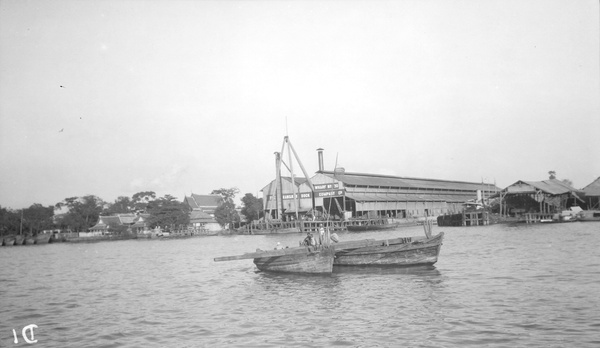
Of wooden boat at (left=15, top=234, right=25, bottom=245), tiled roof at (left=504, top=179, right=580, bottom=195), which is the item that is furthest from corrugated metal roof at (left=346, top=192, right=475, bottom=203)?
wooden boat at (left=15, top=234, right=25, bottom=245)

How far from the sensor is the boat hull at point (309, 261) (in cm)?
2127

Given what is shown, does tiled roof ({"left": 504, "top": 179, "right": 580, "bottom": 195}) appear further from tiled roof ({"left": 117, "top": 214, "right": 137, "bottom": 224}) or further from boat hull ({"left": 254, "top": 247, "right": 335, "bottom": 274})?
tiled roof ({"left": 117, "top": 214, "right": 137, "bottom": 224})

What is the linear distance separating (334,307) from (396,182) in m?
67.0

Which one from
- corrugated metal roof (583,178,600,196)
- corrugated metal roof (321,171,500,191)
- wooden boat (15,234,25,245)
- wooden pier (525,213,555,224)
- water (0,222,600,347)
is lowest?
water (0,222,600,347)

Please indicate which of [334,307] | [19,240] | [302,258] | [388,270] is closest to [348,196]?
[388,270]

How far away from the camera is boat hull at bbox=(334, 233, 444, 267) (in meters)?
22.3

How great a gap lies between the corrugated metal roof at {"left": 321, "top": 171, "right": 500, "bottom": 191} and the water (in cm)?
4368

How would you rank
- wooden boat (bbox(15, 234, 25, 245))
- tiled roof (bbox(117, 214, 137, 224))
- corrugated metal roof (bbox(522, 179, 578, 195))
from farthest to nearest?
tiled roof (bbox(117, 214, 137, 224)) < wooden boat (bbox(15, 234, 25, 245)) < corrugated metal roof (bbox(522, 179, 578, 195))

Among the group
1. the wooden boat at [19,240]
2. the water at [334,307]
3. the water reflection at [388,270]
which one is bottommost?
the water at [334,307]

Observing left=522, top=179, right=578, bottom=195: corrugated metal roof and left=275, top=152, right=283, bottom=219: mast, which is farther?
left=275, top=152, right=283, bottom=219: mast

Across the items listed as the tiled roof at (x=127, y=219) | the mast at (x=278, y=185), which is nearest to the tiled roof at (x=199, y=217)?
the tiled roof at (x=127, y=219)

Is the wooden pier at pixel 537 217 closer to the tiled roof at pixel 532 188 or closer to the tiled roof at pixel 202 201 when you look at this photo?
the tiled roof at pixel 532 188

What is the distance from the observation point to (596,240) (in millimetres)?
32438

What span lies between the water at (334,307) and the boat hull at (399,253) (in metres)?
0.50
